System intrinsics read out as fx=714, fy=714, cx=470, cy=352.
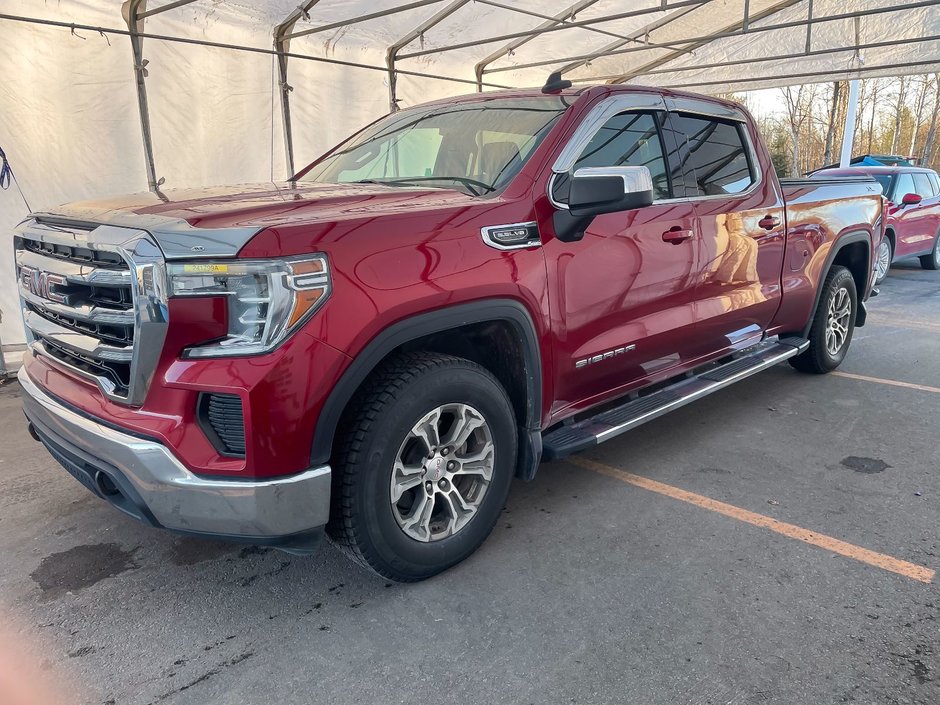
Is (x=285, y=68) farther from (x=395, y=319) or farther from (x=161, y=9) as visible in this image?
(x=395, y=319)

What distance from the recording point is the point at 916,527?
130 inches

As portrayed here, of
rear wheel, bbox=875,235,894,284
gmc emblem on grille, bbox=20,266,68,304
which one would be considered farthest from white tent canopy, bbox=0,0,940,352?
gmc emblem on grille, bbox=20,266,68,304

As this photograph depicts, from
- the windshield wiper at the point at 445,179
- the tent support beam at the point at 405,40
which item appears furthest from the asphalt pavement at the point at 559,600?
the tent support beam at the point at 405,40

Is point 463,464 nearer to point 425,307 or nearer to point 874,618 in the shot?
point 425,307

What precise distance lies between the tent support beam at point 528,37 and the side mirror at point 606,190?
7.92m

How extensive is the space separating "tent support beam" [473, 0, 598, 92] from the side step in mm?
6967

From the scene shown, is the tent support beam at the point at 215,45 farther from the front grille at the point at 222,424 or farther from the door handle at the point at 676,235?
the door handle at the point at 676,235

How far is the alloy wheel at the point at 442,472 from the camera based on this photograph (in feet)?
8.91

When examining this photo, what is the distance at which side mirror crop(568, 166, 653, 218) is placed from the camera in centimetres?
290

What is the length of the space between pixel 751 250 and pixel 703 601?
2.42m

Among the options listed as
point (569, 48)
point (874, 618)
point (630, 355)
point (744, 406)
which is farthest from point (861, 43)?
point (874, 618)

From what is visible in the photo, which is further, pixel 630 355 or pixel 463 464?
pixel 630 355

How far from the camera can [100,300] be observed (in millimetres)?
2455

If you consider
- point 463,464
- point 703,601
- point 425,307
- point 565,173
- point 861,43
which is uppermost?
point 861,43
